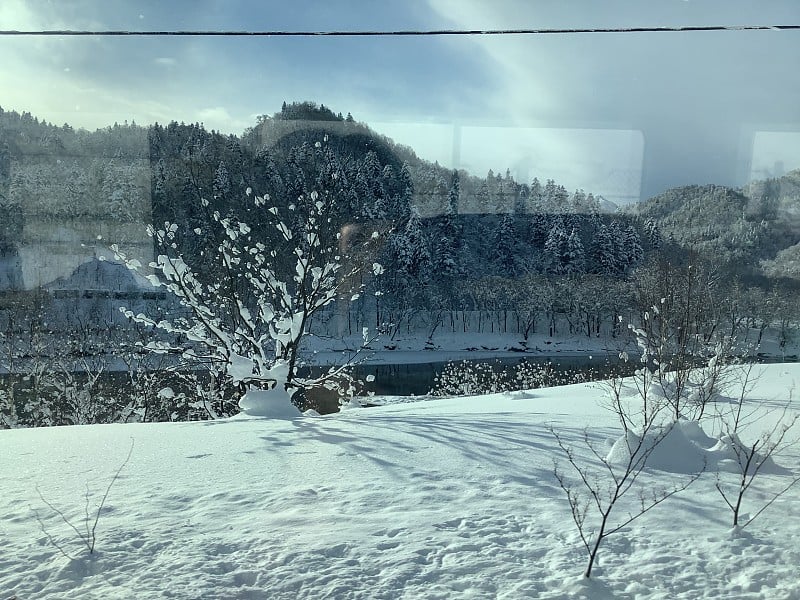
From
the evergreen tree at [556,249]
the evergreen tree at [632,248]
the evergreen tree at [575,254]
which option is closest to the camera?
the evergreen tree at [632,248]

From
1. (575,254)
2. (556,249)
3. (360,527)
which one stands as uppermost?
(556,249)

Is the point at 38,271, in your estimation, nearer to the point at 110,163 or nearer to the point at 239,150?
the point at 110,163

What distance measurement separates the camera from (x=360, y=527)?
2.84 m

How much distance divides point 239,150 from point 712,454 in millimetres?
13330

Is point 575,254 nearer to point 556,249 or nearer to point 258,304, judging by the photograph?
point 556,249

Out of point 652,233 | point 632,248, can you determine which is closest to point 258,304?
point 652,233

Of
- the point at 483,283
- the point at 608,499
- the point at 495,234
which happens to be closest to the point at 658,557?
the point at 608,499

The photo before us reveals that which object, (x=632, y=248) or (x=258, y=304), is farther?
(x=632, y=248)

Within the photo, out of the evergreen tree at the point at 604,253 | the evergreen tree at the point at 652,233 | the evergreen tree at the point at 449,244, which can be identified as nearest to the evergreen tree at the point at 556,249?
the evergreen tree at the point at 604,253

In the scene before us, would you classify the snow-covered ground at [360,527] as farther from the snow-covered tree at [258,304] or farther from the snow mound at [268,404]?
the snow-covered tree at [258,304]

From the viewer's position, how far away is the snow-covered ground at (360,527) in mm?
2324

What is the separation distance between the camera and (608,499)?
3.21m

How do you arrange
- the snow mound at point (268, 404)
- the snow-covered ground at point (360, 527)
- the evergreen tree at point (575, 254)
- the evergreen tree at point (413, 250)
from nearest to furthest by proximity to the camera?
the snow-covered ground at point (360, 527) → the snow mound at point (268, 404) → the evergreen tree at point (413, 250) → the evergreen tree at point (575, 254)

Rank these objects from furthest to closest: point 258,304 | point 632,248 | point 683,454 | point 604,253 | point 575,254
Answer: point 575,254 → point 604,253 → point 632,248 → point 258,304 → point 683,454
